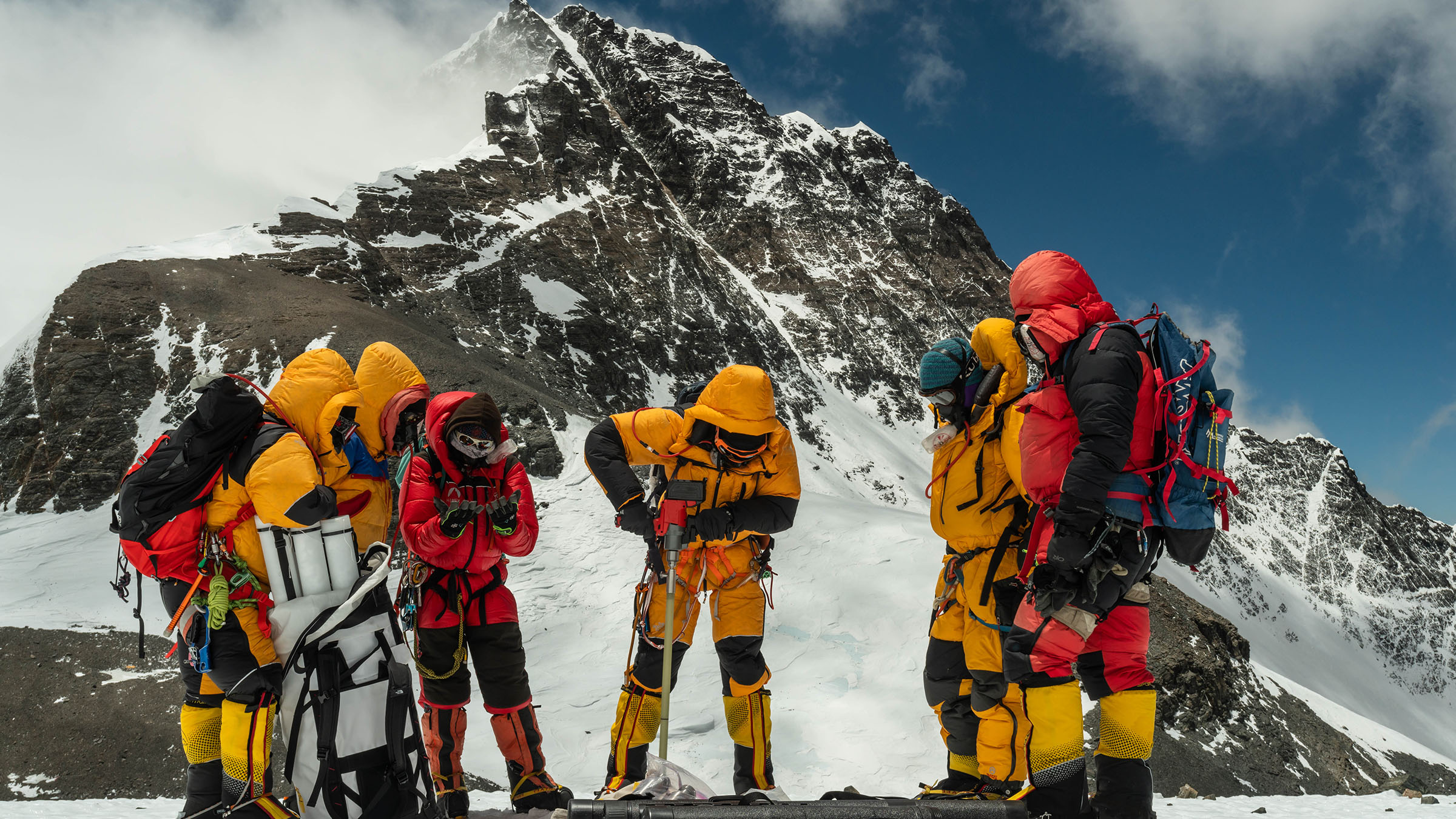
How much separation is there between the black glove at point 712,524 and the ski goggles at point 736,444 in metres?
0.36

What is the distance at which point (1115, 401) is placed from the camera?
117 inches

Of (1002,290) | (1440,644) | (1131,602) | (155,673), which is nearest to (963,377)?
(1131,602)

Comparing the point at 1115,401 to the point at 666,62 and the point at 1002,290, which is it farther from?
the point at 666,62

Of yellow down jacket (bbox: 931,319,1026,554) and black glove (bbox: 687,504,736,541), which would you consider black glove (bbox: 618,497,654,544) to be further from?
yellow down jacket (bbox: 931,319,1026,554)

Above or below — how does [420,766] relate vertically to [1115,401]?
below

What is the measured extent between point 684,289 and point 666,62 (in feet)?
164

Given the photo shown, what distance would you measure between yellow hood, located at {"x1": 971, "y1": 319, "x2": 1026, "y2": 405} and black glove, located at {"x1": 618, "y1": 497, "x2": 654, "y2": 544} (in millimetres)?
2175

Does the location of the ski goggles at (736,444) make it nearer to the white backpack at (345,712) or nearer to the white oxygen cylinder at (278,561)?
the white backpack at (345,712)

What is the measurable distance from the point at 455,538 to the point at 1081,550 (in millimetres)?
3304

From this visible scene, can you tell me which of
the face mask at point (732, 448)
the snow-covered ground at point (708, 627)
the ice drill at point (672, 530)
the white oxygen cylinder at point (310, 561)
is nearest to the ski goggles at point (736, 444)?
the face mask at point (732, 448)

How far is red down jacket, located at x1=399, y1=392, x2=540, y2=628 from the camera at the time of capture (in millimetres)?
4281

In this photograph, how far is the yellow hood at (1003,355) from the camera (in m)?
3.90

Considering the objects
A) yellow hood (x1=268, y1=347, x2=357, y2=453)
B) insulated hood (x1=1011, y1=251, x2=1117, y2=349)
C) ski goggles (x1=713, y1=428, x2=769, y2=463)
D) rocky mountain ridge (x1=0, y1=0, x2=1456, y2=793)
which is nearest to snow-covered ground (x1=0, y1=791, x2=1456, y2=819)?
yellow hood (x1=268, y1=347, x2=357, y2=453)

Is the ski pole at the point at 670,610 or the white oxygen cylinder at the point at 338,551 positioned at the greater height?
the white oxygen cylinder at the point at 338,551
